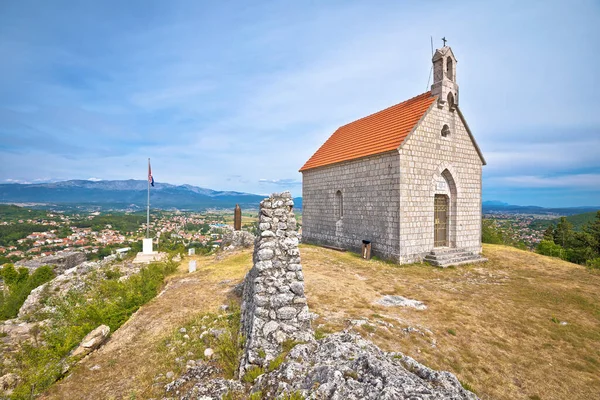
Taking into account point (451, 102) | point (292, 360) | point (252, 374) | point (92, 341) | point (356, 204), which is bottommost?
point (92, 341)

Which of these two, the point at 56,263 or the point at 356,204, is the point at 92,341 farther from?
the point at 56,263

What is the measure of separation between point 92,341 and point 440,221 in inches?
605

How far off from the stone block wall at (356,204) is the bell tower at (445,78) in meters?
4.35

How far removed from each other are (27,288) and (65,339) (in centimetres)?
1313

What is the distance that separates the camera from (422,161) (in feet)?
45.8

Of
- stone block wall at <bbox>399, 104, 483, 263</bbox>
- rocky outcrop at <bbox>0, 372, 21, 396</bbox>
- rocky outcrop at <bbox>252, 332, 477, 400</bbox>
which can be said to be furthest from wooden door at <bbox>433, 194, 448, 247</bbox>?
rocky outcrop at <bbox>0, 372, 21, 396</bbox>

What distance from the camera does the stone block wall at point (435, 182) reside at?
44.3 feet

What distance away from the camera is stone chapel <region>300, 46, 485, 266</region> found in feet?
44.5

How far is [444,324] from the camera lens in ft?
23.5

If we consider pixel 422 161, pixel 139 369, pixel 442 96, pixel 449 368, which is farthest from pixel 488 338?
pixel 442 96

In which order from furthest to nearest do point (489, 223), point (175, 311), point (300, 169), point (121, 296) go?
point (489, 223) < point (300, 169) < point (121, 296) < point (175, 311)

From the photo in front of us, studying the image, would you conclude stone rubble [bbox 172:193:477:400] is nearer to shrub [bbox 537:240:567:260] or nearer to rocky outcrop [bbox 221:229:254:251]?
rocky outcrop [bbox 221:229:254:251]

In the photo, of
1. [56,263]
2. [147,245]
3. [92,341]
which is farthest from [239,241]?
[56,263]

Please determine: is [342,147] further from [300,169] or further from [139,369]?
[139,369]
